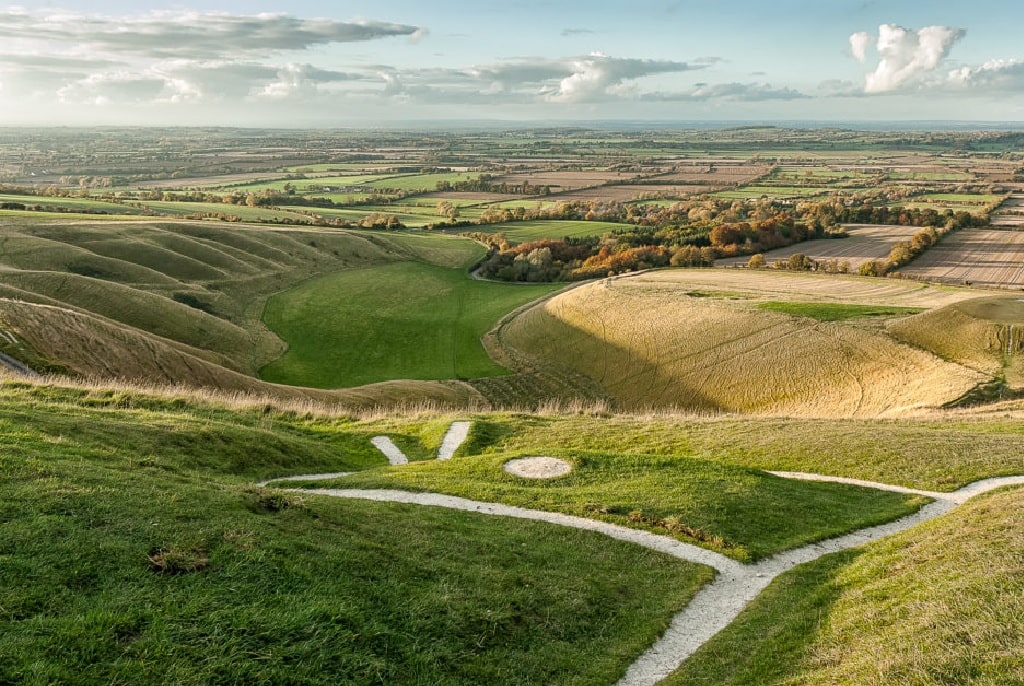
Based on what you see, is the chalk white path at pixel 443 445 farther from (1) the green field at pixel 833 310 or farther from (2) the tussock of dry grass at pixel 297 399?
(1) the green field at pixel 833 310

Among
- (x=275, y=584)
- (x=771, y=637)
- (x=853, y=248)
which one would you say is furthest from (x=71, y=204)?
(x=771, y=637)

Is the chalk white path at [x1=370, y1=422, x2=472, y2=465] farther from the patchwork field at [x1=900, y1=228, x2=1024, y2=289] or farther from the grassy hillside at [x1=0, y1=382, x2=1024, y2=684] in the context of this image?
the patchwork field at [x1=900, y1=228, x2=1024, y2=289]

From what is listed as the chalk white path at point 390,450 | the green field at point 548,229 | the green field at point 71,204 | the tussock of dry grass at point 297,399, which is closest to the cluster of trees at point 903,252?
the green field at point 548,229

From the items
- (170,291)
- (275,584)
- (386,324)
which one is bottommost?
(386,324)

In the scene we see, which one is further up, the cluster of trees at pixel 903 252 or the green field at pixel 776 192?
the green field at pixel 776 192

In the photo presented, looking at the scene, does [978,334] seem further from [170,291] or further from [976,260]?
[170,291]

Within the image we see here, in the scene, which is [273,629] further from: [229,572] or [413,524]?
[413,524]

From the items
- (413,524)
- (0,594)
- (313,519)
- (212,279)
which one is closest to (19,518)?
(0,594)
